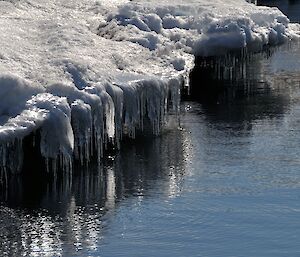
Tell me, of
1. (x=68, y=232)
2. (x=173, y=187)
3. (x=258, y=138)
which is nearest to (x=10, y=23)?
(x=258, y=138)

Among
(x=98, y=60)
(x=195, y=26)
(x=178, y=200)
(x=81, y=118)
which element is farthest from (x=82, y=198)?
(x=195, y=26)

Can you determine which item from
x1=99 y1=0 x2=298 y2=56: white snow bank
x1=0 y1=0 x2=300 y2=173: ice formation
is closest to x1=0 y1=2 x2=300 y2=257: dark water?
x1=0 y1=0 x2=300 y2=173: ice formation

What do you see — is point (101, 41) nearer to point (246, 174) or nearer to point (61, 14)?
point (61, 14)

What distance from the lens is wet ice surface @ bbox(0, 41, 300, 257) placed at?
46.6 feet

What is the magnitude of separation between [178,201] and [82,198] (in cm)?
168

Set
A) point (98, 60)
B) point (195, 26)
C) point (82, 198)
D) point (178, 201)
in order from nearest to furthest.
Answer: point (178, 201) < point (82, 198) < point (98, 60) < point (195, 26)

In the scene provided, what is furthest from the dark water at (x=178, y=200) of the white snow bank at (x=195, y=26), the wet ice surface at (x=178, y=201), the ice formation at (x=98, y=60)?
the white snow bank at (x=195, y=26)

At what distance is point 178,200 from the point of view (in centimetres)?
1641

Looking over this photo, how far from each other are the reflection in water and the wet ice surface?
0.02m

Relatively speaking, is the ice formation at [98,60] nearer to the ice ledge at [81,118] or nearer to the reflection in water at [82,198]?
the ice ledge at [81,118]

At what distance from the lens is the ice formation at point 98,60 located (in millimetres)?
17547

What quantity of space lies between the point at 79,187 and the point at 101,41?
7812mm

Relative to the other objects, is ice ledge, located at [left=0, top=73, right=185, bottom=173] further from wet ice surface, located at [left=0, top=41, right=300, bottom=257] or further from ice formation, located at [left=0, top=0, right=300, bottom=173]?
wet ice surface, located at [left=0, top=41, right=300, bottom=257]

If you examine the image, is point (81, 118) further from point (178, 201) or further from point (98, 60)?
point (98, 60)
